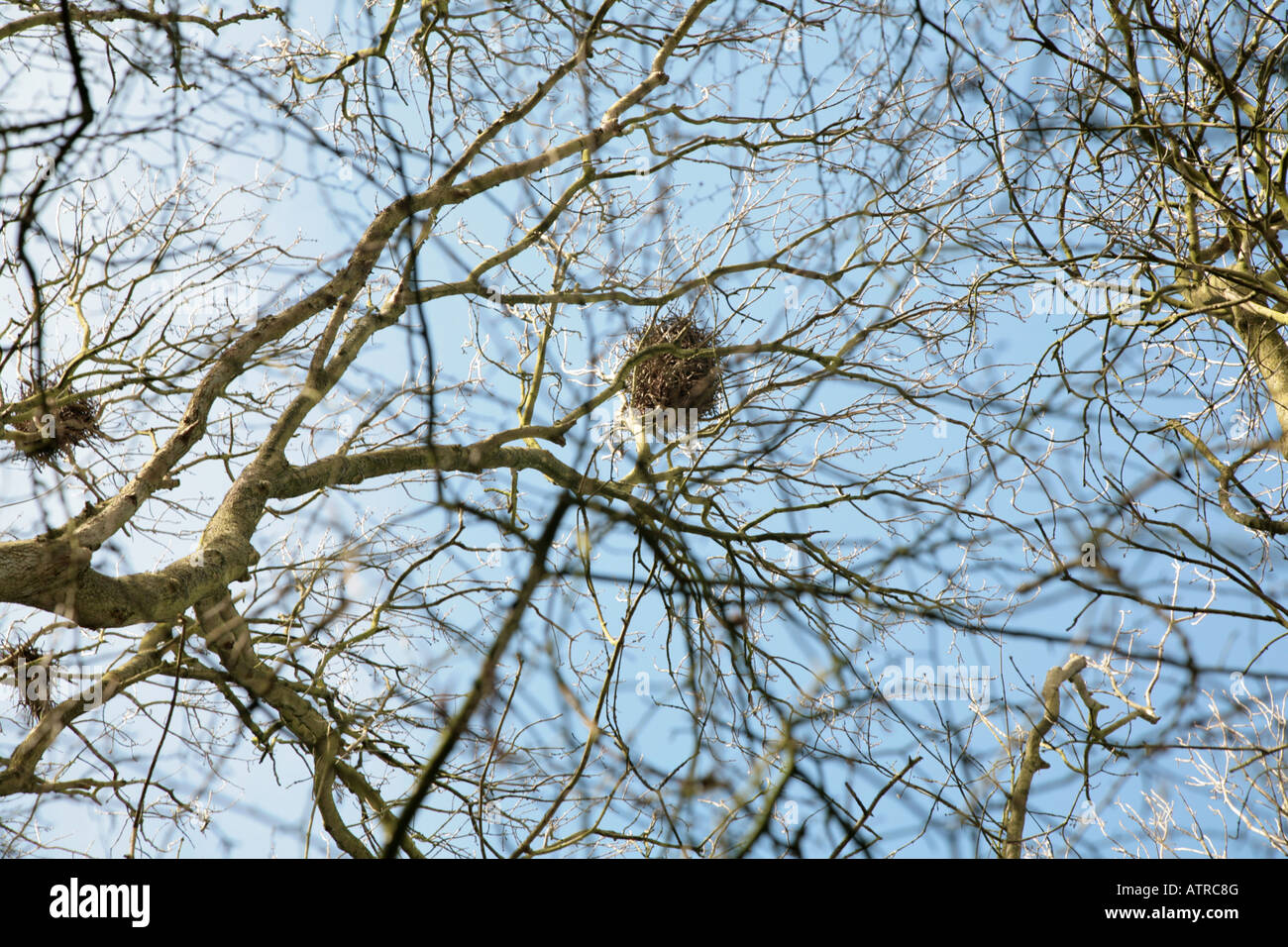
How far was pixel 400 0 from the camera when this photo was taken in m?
3.82

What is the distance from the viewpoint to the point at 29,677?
14.5 ft

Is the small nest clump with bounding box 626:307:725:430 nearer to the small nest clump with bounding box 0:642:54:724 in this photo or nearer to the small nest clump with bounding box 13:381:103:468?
the small nest clump with bounding box 13:381:103:468

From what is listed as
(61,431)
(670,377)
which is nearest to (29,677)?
(61,431)

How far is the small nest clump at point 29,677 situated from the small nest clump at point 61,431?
951 mm

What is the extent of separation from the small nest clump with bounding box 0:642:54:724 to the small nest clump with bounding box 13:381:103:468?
0.95 m

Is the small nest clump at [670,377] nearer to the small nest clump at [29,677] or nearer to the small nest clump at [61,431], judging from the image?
the small nest clump at [61,431]

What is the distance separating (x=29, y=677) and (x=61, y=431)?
4.01 feet

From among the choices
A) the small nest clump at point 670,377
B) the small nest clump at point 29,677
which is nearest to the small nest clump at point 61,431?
the small nest clump at point 29,677

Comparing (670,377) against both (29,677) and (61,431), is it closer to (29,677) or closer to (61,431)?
(61,431)

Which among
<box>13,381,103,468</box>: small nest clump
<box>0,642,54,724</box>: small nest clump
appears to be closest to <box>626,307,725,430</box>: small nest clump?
<box>13,381,103,468</box>: small nest clump
